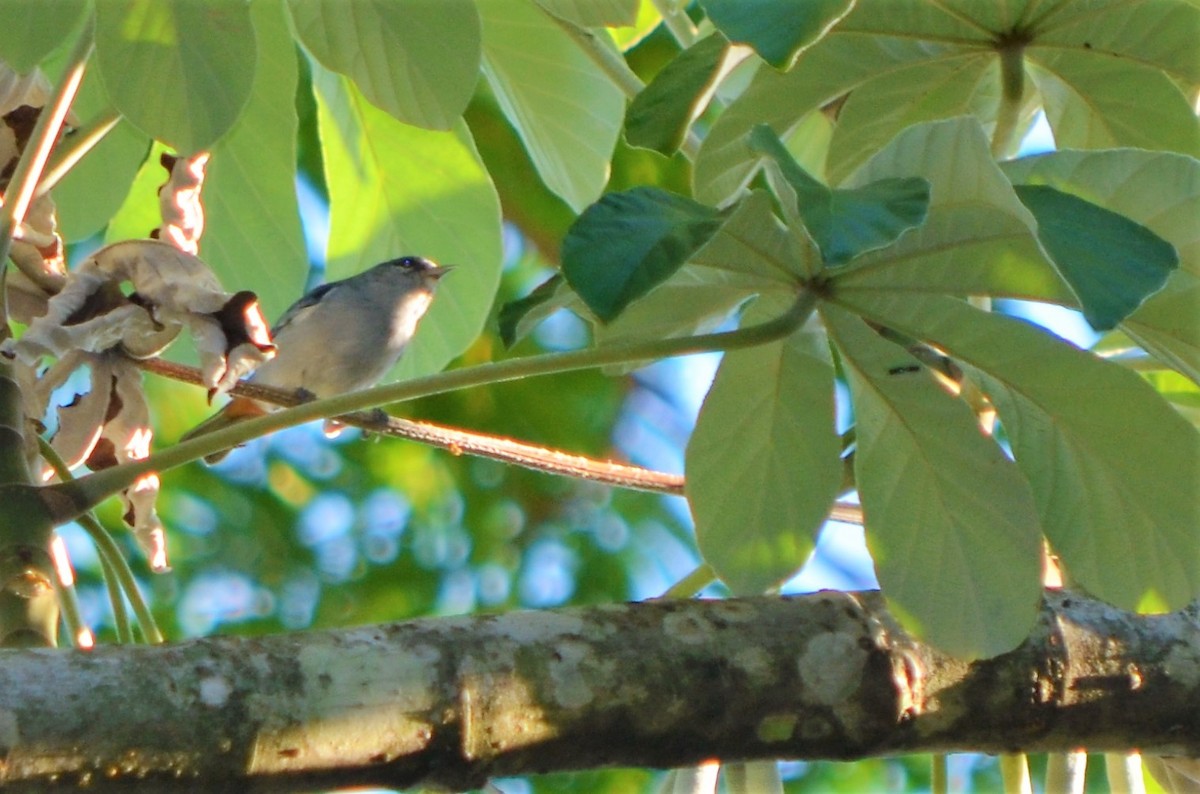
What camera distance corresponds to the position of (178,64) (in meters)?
1.20

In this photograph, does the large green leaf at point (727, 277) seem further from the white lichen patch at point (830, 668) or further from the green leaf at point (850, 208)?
the white lichen patch at point (830, 668)

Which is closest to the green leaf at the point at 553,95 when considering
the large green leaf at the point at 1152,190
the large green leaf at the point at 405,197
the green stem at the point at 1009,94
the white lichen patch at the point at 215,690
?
the large green leaf at the point at 405,197

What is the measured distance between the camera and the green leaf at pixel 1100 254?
864 millimetres

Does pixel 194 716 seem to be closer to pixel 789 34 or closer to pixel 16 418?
pixel 16 418

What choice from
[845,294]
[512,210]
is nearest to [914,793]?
[512,210]

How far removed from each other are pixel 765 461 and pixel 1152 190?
1.38 feet

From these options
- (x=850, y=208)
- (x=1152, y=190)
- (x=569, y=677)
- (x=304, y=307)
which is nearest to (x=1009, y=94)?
(x=1152, y=190)

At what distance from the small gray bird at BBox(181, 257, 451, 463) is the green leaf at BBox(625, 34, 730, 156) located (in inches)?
76.2

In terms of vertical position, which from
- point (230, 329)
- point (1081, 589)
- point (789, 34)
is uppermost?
point (789, 34)

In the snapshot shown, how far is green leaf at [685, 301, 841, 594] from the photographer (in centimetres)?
129

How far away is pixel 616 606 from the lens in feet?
3.33

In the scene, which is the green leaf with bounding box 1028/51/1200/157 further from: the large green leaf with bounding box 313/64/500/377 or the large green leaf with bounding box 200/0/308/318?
the large green leaf with bounding box 200/0/308/318

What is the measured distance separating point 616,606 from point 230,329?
467mm

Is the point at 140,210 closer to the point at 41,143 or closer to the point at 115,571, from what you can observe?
the point at 41,143
